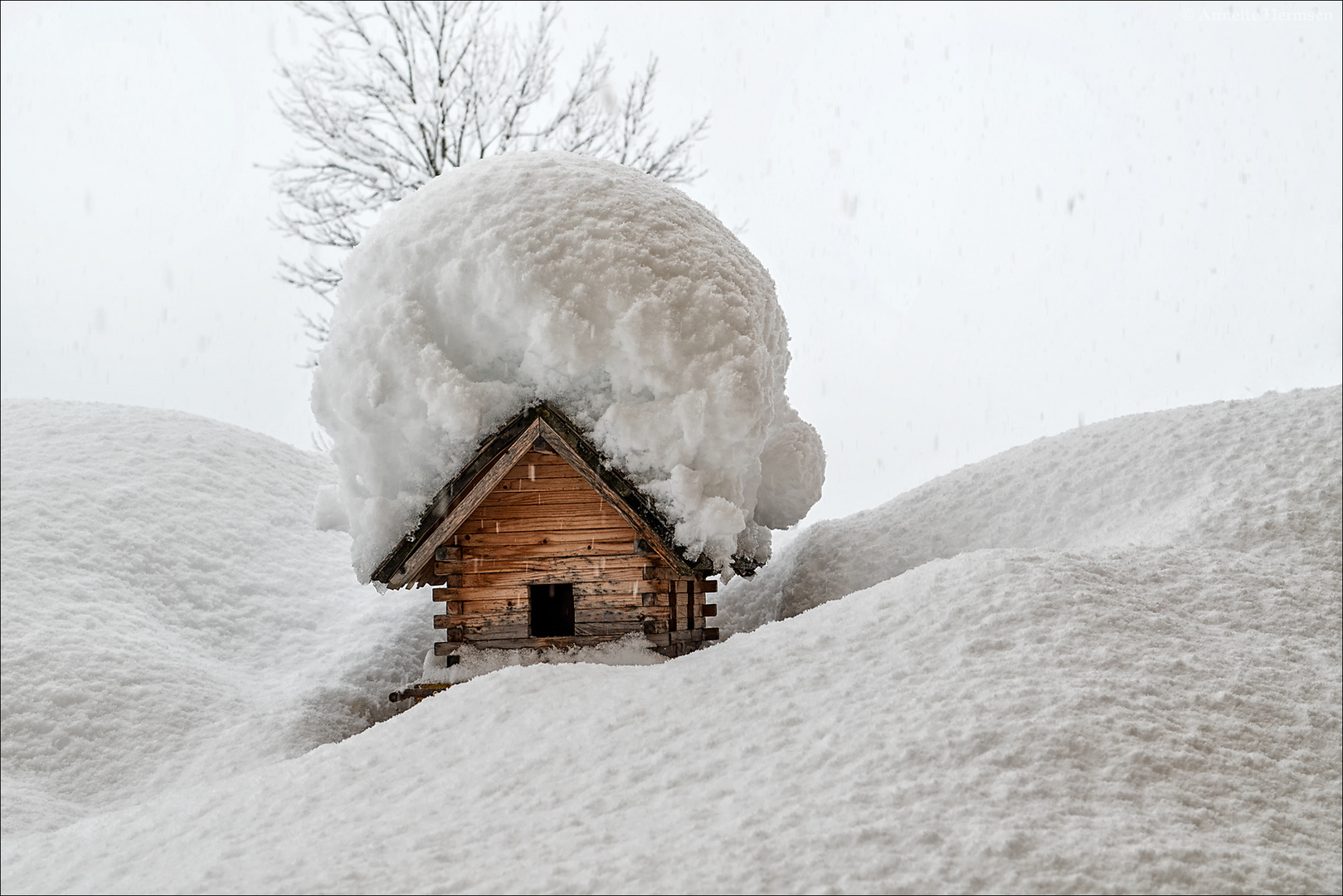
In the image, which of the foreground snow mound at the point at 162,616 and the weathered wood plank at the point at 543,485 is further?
the weathered wood plank at the point at 543,485

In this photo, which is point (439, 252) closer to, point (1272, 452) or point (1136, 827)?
point (1136, 827)

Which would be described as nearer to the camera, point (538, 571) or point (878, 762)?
point (878, 762)

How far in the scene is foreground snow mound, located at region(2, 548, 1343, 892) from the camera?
3.29m

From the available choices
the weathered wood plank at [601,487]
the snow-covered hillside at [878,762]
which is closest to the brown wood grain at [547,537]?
the weathered wood plank at [601,487]

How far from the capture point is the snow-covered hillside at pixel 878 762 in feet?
10.8

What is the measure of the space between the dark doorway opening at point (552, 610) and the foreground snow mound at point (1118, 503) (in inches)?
58.4

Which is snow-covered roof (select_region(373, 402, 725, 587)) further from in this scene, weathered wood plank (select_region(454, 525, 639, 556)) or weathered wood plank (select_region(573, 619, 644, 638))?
weathered wood plank (select_region(573, 619, 644, 638))

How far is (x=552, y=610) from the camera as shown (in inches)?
302

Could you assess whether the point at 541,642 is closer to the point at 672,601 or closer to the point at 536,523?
the point at 536,523

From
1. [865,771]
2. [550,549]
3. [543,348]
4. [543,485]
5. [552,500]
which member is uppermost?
[543,348]

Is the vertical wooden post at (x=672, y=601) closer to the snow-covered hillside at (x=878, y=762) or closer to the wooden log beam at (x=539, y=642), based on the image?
the wooden log beam at (x=539, y=642)

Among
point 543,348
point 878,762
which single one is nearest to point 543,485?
point 543,348

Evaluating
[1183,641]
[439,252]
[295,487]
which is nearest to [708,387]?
[439,252]

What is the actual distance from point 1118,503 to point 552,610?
4.34 meters
